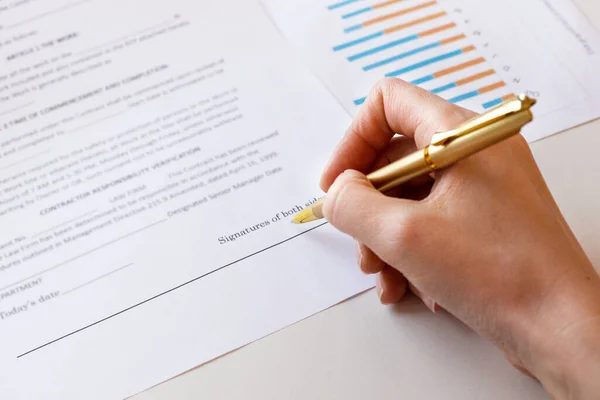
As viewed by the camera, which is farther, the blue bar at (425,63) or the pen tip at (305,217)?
A: the blue bar at (425,63)

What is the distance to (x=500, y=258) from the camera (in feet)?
1.27

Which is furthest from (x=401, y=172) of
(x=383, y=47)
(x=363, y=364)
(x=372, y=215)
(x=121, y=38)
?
(x=121, y=38)

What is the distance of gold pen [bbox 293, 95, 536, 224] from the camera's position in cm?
34

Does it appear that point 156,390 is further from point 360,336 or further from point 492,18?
point 492,18

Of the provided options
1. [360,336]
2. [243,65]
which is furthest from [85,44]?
[360,336]

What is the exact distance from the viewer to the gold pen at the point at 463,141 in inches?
13.5

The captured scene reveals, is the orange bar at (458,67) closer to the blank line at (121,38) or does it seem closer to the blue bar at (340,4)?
the blue bar at (340,4)

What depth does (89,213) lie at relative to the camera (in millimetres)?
543

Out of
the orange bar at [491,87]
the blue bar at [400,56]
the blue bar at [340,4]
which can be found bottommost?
the orange bar at [491,87]

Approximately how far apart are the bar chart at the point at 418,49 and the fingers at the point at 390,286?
8.0 inches

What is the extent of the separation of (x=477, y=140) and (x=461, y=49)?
12.1 inches

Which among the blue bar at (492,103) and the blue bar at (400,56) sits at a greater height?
the blue bar at (400,56)

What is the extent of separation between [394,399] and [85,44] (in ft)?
1.62

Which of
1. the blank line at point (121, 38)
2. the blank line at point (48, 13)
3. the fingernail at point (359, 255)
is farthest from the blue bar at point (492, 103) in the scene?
the blank line at point (48, 13)
